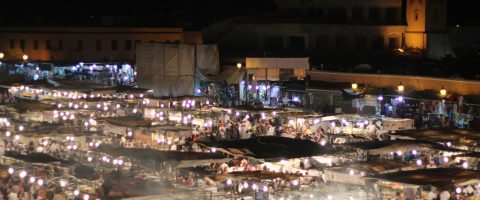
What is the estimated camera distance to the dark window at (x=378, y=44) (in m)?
57.1

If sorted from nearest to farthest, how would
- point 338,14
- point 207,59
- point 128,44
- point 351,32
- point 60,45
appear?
point 207,59, point 351,32, point 338,14, point 60,45, point 128,44

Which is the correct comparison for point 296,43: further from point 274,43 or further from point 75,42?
point 75,42

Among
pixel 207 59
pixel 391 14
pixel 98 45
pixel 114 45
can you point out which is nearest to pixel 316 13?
pixel 391 14

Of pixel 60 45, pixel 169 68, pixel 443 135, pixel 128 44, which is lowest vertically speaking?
pixel 443 135

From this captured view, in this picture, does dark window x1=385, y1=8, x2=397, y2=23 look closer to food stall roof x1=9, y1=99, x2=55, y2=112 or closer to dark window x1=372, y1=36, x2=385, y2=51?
dark window x1=372, y1=36, x2=385, y2=51

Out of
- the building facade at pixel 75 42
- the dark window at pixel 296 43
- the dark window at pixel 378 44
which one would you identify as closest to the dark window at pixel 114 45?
the building facade at pixel 75 42

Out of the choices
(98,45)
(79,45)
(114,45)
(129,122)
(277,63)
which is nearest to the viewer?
(129,122)

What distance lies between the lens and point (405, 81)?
Answer: 130 ft

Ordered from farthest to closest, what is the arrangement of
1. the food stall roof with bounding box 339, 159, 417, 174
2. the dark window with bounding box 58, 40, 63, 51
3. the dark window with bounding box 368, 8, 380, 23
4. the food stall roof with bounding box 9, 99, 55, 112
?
1. the dark window with bounding box 58, 40, 63, 51
2. the dark window with bounding box 368, 8, 380, 23
3. the food stall roof with bounding box 9, 99, 55, 112
4. the food stall roof with bounding box 339, 159, 417, 174

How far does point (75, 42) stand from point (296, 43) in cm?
1565

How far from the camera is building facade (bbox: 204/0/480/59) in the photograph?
183 feet

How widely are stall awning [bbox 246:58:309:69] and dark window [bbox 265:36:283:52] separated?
8.81m

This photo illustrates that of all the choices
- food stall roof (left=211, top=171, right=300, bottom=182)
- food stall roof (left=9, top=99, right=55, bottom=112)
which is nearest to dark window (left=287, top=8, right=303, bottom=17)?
food stall roof (left=9, top=99, right=55, bottom=112)

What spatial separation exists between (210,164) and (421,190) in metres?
6.17
